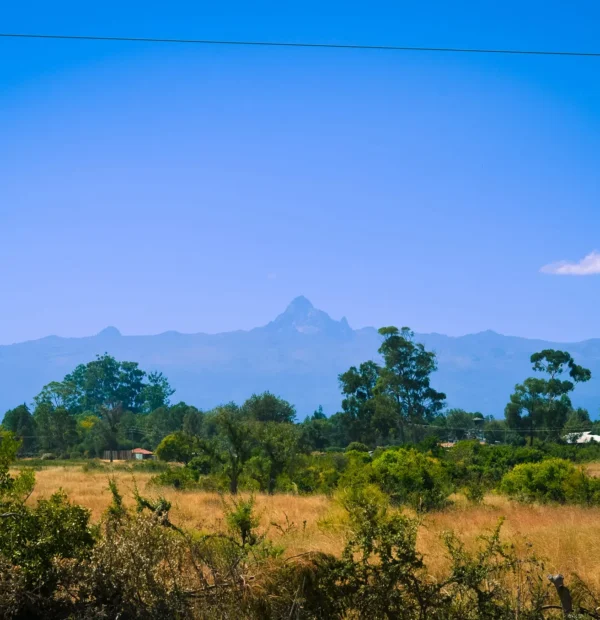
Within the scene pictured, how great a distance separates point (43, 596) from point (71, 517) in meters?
0.83

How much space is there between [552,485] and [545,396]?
52.6 m

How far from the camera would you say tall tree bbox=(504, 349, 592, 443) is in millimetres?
69812

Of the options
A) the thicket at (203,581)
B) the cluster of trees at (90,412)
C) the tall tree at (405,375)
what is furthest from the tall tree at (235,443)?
the tall tree at (405,375)

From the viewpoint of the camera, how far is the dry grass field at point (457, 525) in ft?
34.2

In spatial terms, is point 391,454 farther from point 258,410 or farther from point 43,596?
point 258,410

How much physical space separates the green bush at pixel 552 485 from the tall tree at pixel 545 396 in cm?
4788

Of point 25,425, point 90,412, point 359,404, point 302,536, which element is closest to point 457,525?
point 302,536

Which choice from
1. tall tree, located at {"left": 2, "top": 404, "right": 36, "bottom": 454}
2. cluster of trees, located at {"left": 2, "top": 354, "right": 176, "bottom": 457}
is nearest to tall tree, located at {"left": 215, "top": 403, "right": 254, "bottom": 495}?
cluster of trees, located at {"left": 2, "top": 354, "right": 176, "bottom": 457}

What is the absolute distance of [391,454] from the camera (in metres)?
25.9

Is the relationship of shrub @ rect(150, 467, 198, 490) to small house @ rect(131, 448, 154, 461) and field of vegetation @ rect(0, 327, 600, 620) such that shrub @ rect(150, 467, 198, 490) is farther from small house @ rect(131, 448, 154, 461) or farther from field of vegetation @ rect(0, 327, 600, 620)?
small house @ rect(131, 448, 154, 461)

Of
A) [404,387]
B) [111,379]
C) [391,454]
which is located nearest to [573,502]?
[391,454]

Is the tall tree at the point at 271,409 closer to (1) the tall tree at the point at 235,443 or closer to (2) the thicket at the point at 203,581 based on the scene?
(1) the tall tree at the point at 235,443

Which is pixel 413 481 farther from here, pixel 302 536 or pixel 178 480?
pixel 178 480

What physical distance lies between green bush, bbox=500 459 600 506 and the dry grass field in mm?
738
